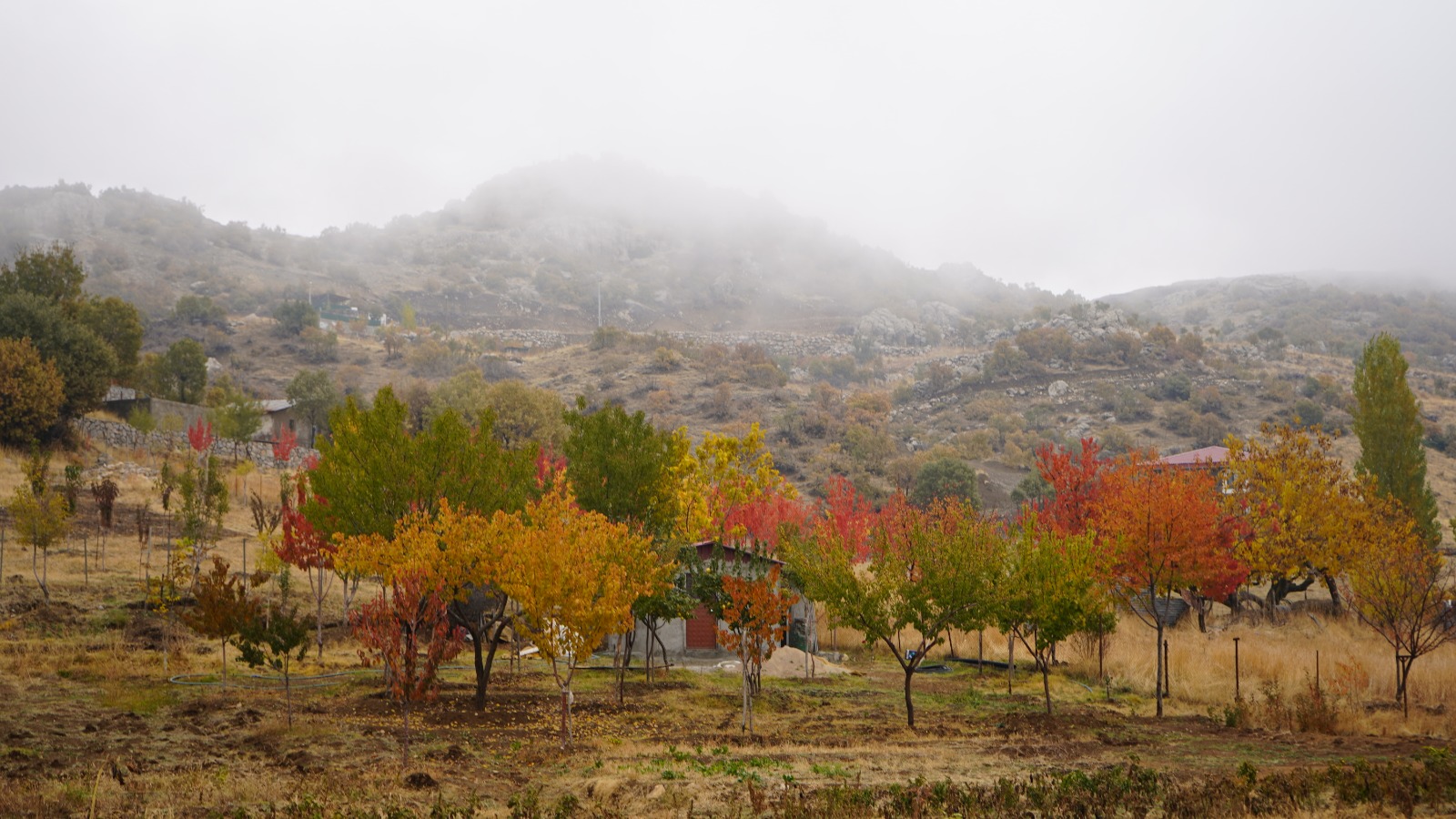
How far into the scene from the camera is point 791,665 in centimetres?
3080

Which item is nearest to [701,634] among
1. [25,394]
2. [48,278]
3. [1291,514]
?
[1291,514]

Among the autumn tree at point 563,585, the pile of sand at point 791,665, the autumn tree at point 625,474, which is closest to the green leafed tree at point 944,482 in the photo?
the pile of sand at point 791,665

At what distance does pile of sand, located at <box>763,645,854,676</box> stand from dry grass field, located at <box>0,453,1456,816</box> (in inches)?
39.0

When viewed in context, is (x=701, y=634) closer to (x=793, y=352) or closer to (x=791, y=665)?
(x=791, y=665)

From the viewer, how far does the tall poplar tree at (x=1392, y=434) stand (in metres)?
44.9

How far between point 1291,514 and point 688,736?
94.5ft

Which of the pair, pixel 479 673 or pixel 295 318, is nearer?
pixel 479 673

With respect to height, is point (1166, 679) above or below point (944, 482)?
below

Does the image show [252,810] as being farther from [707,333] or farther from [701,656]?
[707,333]

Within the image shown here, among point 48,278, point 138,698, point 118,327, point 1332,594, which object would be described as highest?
point 48,278

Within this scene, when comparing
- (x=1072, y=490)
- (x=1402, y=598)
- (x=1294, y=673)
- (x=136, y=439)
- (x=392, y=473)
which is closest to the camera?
(x=1402, y=598)

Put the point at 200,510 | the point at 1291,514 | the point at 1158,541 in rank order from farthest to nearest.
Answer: the point at 1291,514, the point at 200,510, the point at 1158,541

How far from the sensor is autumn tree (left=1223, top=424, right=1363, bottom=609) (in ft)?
115

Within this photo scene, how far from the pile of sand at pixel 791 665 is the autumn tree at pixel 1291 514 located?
58.2ft
